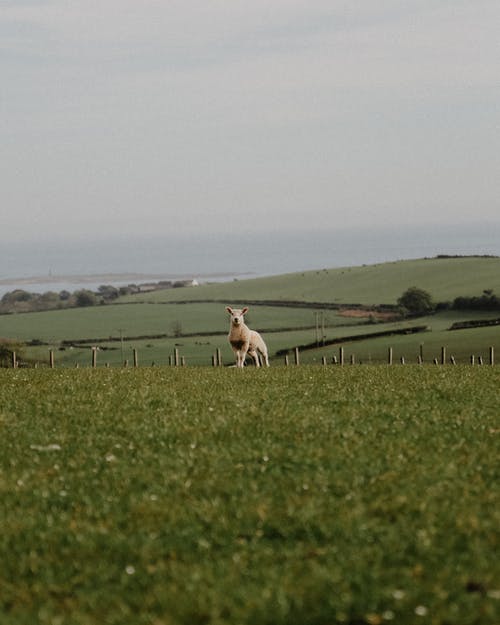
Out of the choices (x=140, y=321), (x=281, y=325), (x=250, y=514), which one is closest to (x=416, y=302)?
(x=281, y=325)

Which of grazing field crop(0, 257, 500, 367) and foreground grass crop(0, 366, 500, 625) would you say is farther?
grazing field crop(0, 257, 500, 367)

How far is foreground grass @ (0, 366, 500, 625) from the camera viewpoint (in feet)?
35.4

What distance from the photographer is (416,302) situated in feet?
527

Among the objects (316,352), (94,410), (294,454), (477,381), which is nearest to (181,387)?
(94,410)

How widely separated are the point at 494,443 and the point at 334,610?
28.8ft

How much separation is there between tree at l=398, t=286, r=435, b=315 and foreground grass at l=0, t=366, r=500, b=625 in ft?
448

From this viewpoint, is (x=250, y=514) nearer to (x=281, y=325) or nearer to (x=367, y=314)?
(x=281, y=325)

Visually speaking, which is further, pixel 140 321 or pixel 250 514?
pixel 140 321

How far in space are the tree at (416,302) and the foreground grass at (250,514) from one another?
136450 mm

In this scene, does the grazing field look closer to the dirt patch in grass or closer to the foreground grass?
the dirt patch in grass

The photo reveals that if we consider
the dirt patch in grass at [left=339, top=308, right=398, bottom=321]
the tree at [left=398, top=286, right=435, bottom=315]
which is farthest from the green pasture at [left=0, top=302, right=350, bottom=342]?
the tree at [left=398, top=286, right=435, bottom=315]

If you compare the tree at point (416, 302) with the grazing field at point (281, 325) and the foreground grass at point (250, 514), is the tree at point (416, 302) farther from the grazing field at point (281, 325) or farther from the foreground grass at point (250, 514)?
the foreground grass at point (250, 514)

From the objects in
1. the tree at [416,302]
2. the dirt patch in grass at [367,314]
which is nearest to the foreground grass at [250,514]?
the dirt patch in grass at [367,314]

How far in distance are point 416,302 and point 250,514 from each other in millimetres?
149496
